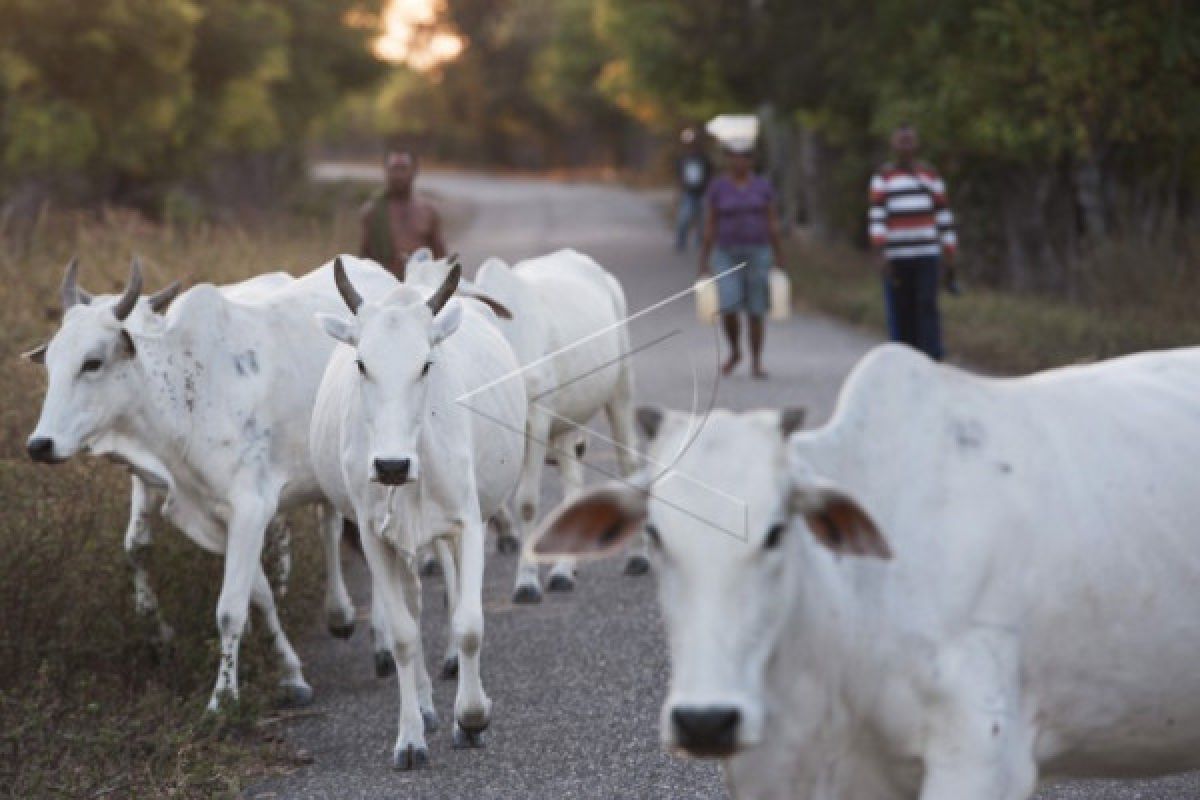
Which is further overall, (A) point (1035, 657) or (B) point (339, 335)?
(B) point (339, 335)

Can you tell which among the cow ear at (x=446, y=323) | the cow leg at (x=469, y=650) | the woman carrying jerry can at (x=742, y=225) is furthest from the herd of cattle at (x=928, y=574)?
the woman carrying jerry can at (x=742, y=225)

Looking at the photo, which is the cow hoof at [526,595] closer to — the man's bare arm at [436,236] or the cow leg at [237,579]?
the cow leg at [237,579]

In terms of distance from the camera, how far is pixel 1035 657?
400 centimetres

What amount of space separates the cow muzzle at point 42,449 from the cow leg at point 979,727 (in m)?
4.10

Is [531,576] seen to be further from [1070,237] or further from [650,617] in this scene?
[1070,237]

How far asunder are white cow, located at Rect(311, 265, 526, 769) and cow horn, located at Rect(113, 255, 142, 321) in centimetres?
79

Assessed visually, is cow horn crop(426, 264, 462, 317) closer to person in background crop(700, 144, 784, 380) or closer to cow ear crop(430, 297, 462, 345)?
cow ear crop(430, 297, 462, 345)

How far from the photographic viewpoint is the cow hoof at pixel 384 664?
770cm

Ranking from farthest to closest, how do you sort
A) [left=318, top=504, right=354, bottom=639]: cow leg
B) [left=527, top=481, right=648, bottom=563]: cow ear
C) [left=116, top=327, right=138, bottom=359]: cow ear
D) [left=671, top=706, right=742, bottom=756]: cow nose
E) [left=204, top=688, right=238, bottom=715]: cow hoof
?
[left=318, top=504, right=354, bottom=639]: cow leg → [left=116, top=327, right=138, bottom=359]: cow ear → [left=204, top=688, right=238, bottom=715]: cow hoof → [left=527, top=481, right=648, bottom=563]: cow ear → [left=671, top=706, right=742, bottom=756]: cow nose

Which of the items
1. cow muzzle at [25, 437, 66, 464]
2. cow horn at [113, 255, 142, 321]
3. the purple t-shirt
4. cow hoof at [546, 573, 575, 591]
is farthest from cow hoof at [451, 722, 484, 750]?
the purple t-shirt

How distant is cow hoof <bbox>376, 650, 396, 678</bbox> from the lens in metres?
7.70

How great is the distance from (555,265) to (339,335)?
3614 millimetres

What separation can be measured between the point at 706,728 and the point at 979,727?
626 millimetres

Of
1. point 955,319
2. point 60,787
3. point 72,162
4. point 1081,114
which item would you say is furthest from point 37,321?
point 72,162
